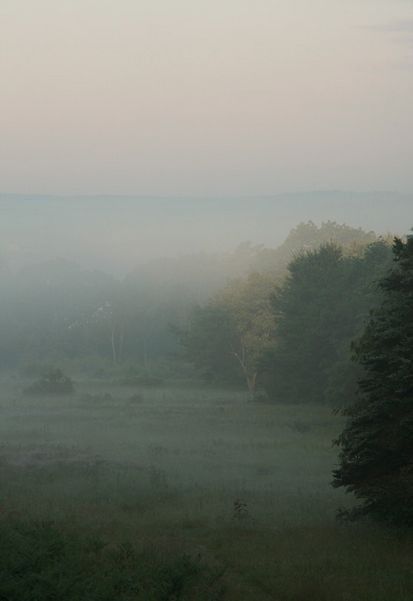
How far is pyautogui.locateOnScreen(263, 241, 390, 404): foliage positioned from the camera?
6569 centimetres

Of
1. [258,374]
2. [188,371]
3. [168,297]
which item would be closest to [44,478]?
[258,374]

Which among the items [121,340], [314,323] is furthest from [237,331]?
[121,340]

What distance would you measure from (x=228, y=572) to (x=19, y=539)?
3446 mm

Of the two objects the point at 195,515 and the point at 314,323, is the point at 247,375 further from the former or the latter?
the point at 195,515

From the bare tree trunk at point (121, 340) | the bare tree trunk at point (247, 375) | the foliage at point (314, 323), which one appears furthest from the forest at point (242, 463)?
the bare tree trunk at point (121, 340)

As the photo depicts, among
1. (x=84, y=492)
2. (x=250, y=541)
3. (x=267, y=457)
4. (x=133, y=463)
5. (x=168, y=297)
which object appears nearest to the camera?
(x=250, y=541)

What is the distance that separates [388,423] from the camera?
19.1m

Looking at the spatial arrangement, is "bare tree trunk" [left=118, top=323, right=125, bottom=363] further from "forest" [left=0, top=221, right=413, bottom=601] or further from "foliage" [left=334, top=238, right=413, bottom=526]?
"foliage" [left=334, top=238, right=413, bottom=526]

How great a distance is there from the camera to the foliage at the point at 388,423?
18.7 meters

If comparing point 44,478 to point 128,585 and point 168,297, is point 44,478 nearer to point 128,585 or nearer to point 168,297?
point 128,585

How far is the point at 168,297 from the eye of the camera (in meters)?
151

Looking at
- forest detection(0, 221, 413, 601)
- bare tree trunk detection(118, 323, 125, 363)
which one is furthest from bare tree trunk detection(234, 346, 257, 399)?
bare tree trunk detection(118, 323, 125, 363)

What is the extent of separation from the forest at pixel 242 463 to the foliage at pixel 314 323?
0.14m

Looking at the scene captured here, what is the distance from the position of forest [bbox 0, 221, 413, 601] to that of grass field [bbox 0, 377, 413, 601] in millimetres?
58
